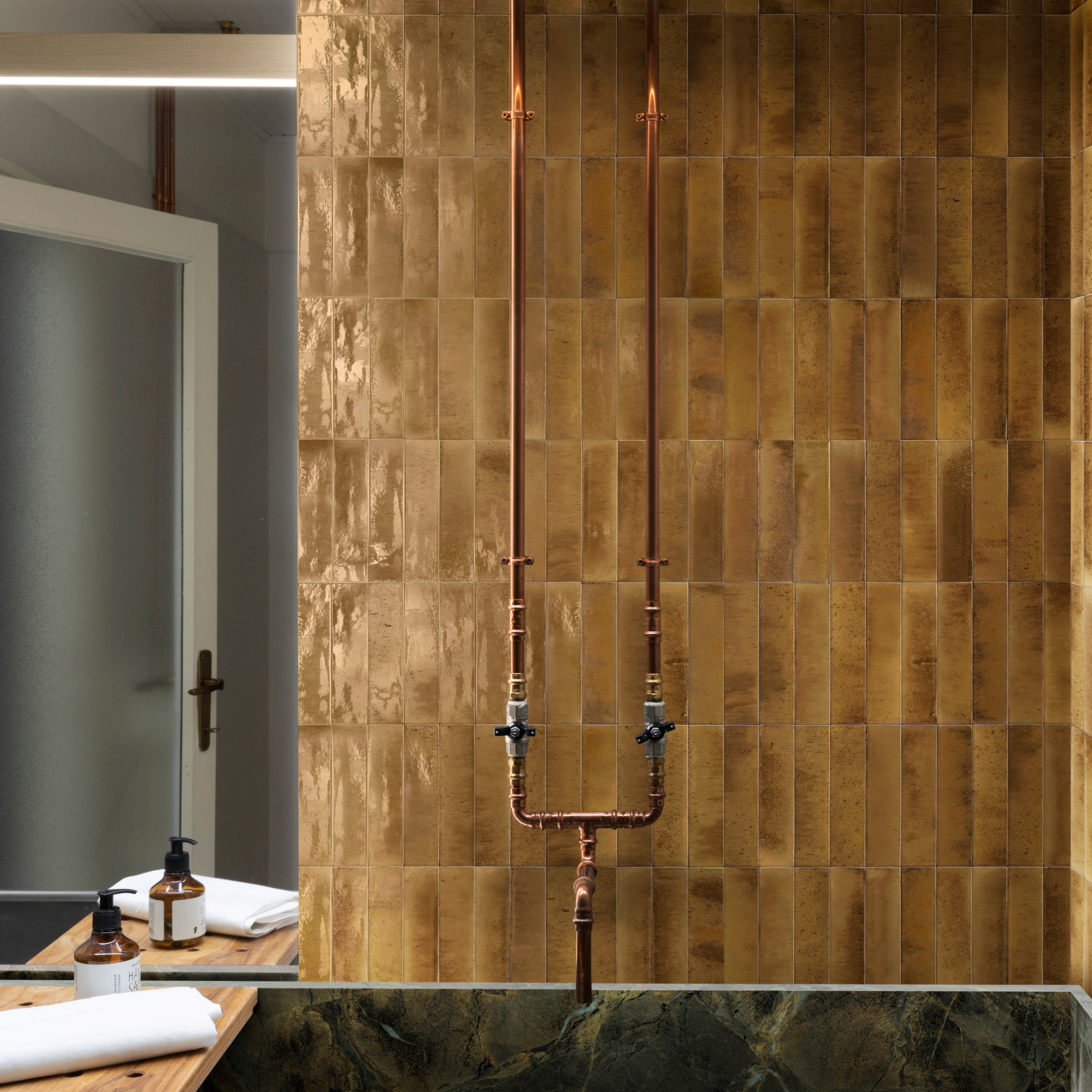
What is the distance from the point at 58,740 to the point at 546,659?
95 centimetres

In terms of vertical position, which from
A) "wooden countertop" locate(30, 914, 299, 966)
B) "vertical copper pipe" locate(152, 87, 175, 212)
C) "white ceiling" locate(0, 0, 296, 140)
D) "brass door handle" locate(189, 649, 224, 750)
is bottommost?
"wooden countertop" locate(30, 914, 299, 966)

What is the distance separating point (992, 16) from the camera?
4.87 ft

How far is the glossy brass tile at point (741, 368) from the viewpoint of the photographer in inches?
58.9

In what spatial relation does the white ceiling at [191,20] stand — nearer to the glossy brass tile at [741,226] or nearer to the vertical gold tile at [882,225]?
the glossy brass tile at [741,226]

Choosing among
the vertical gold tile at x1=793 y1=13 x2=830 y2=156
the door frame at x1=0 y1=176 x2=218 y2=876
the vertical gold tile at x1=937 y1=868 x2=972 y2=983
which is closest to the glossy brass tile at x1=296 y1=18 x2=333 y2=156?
the door frame at x1=0 y1=176 x2=218 y2=876

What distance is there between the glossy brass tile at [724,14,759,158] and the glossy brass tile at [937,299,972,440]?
418mm

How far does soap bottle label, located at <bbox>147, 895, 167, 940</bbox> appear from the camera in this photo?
1.55m

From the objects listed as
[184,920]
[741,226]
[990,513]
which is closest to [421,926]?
[184,920]

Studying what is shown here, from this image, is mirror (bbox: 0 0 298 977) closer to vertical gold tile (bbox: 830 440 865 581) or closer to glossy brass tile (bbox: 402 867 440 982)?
glossy brass tile (bbox: 402 867 440 982)

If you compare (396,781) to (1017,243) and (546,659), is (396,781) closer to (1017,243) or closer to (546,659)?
(546,659)

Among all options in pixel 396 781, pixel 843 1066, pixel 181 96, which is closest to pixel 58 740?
pixel 396 781

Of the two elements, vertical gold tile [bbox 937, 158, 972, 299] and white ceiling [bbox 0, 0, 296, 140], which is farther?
white ceiling [bbox 0, 0, 296, 140]

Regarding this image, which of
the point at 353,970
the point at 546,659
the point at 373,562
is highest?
the point at 373,562

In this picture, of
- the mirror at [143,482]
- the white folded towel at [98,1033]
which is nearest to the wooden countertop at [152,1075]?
the white folded towel at [98,1033]
